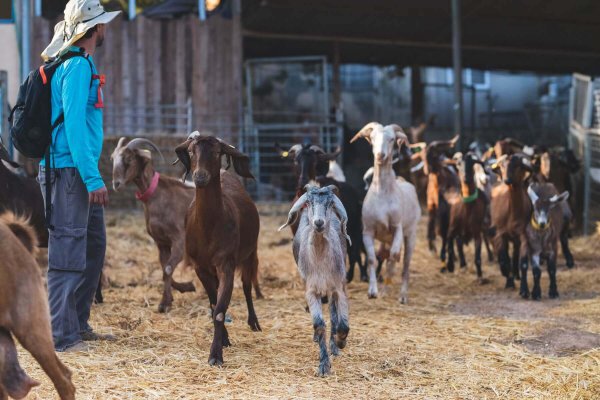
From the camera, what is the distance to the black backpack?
257 inches

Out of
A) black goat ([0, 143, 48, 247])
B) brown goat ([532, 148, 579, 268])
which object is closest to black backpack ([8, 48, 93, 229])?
black goat ([0, 143, 48, 247])

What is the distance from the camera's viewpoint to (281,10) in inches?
727

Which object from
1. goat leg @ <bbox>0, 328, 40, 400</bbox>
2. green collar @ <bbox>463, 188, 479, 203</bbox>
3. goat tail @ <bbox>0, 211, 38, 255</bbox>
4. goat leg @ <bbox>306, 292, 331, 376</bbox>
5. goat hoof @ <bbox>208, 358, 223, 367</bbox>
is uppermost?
goat tail @ <bbox>0, 211, 38, 255</bbox>

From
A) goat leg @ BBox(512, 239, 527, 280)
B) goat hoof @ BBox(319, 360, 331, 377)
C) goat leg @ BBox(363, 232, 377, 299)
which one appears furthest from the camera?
goat leg @ BBox(512, 239, 527, 280)

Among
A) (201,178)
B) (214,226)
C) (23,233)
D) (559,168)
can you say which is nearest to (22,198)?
(214,226)

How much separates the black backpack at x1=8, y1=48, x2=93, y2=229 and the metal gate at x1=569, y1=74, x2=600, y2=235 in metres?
10.9

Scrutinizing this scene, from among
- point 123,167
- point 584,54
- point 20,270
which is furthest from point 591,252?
point 20,270

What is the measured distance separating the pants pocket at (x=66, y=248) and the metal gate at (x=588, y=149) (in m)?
10.9

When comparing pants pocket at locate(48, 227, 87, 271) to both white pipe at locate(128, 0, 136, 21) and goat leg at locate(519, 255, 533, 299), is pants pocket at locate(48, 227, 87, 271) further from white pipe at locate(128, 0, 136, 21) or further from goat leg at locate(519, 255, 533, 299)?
white pipe at locate(128, 0, 136, 21)

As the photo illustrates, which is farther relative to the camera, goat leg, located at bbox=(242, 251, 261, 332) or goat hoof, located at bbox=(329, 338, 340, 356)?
goat leg, located at bbox=(242, 251, 261, 332)

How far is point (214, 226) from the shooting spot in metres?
7.11

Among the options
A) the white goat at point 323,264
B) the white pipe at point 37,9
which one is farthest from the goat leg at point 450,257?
the white pipe at point 37,9

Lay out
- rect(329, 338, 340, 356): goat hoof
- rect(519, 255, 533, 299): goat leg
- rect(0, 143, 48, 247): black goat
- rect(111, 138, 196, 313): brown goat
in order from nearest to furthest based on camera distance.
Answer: rect(329, 338, 340, 356): goat hoof → rect(0, 143, 48, 247): black goat → rect(111, 138, 196, 313): brown goat → rect(519, 255, 533, 299): goat leg

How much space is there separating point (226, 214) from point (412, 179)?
30.4ft
